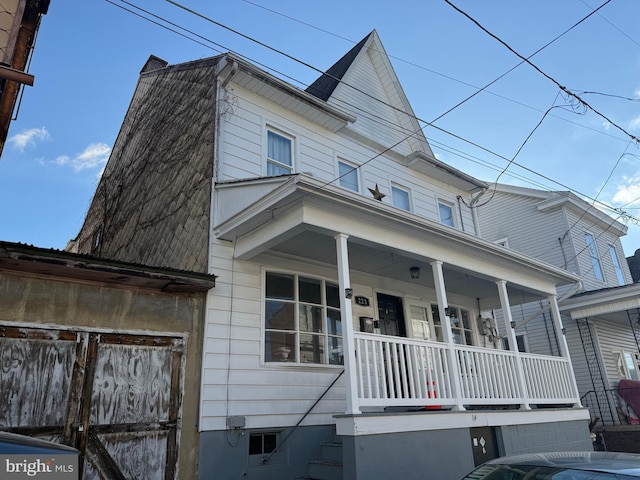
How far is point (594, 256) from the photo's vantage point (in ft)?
55.4

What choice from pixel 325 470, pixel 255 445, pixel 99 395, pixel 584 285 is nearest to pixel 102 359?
pixel 99 395

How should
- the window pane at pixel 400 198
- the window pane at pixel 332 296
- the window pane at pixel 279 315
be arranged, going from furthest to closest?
the window pane at pixel 400 198 → the window pane at pixel 332 296 → the window pane at pixel 279 315

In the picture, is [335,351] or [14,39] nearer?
[14,39]

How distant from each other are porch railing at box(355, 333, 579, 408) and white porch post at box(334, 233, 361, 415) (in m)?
0.17

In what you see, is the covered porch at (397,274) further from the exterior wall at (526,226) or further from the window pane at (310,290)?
the exterior wall at (526,226)

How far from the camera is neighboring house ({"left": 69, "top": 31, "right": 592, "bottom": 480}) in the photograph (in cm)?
600

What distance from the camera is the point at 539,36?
6.54 m

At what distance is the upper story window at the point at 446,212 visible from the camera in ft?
38.9

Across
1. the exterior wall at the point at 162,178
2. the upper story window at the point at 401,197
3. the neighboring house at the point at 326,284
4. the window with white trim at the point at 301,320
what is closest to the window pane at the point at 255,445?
the neighboring house at the point at 326,284

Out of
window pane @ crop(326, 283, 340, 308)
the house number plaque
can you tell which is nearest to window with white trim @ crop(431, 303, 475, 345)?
the house number plaque

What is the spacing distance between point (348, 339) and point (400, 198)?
233 inches

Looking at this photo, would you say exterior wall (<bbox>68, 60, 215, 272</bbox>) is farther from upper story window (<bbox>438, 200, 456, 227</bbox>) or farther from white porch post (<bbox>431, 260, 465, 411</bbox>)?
upper story window (<bbox>438, 200, 456, 227</bbox>)

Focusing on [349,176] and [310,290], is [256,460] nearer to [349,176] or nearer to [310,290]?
[310,290]

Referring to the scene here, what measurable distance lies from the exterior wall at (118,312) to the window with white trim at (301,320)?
1.28 m
